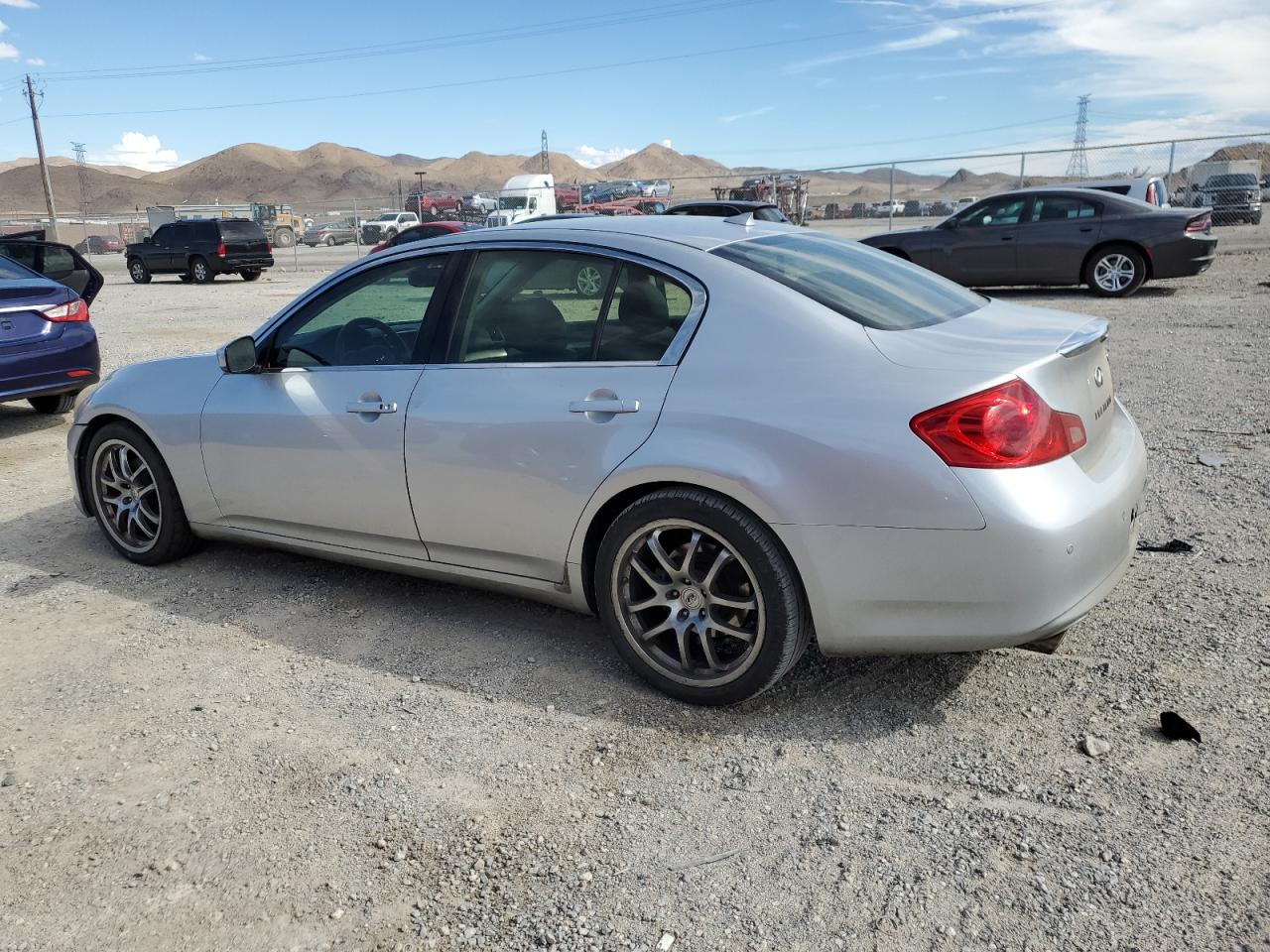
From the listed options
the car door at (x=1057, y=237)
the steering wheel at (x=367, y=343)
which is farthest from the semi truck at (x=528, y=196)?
the steering wheel at (x=367, y=343)

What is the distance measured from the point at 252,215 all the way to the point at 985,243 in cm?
4631

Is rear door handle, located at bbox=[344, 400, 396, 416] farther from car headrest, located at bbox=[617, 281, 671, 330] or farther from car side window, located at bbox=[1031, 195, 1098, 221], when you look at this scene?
car side window, located at bbox=[1031, 195, 1098, 221]

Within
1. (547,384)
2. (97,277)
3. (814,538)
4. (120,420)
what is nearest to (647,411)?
(547,384)

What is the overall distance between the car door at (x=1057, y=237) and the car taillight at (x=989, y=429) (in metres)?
12.6

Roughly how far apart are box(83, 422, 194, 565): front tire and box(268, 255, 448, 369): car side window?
942mm

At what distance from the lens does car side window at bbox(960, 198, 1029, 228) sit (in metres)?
14.7

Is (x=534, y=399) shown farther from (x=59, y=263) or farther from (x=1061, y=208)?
(x=1061, y=208)

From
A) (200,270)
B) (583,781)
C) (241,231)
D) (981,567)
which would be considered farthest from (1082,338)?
(200,270)

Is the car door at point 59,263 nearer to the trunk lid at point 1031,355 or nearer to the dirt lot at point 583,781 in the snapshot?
the dirt lot at point 583,781

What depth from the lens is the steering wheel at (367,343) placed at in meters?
4.16

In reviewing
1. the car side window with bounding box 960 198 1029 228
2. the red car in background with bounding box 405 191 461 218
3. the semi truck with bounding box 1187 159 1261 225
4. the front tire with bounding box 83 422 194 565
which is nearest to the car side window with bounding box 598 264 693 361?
the front tire with bounding box 83 422 194 565

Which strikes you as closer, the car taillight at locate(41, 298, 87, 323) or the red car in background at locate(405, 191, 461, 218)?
the car taillight at locate(41, 298, 87, 323)

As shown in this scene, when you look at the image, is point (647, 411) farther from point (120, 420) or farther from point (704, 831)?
point (120, 420)

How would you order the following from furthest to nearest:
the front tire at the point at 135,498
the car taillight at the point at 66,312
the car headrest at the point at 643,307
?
1. the car taillight at the point at 66,312
2. the front tire at the point at 135,498
3. the car headrest at the point at 643,307
